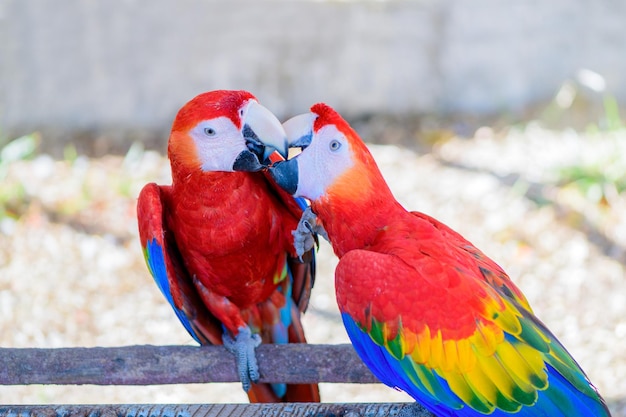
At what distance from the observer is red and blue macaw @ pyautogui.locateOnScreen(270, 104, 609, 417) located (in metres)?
1.37

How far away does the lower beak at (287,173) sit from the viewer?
1.55m

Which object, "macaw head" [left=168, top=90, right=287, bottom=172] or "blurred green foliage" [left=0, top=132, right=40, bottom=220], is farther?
"blurred green foliage" [left=0, top=132, right=40, bottom=220]

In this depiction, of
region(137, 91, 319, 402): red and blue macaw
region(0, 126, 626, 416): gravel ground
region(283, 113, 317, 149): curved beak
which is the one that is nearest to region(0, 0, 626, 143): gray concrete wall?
region(0, 126, 626, 416): gravel ground

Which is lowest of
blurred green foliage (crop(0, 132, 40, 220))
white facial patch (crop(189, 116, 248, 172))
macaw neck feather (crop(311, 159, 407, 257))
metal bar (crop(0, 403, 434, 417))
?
blurred green foliage (crop(0, 132, 40, 220))

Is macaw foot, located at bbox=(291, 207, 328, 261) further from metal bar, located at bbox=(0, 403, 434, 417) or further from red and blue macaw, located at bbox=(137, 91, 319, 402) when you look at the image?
metal bar, located at bbox=(0, 403, 434, 417)

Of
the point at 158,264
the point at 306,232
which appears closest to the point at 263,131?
the point at 306,232

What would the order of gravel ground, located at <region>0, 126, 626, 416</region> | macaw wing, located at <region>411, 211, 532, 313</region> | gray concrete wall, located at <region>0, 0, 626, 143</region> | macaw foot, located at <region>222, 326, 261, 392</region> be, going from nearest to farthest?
1. macaw wing, located at <region>411, 211, 532, 313</region>
2. macaw foot, located at <region>222, 326, 261, 392</region>
3. gravel ground, located at <region>0, 126, 626, 416</region>
4. gray concrete wall, located at <region>0, 0, 626, 143</region>

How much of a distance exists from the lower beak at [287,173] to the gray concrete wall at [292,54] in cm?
266

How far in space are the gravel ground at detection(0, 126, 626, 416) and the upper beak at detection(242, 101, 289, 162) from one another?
4.46 feet

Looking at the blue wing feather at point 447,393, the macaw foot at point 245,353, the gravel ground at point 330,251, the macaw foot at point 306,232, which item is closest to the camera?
the blue wing feather at point 447,393

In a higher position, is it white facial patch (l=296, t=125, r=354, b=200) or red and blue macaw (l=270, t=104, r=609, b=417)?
white facial patch (l=296, t=125, r=354, b=200)

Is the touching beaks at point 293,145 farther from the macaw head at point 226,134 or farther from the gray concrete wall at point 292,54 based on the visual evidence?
the gray concrete wall at point 292,54

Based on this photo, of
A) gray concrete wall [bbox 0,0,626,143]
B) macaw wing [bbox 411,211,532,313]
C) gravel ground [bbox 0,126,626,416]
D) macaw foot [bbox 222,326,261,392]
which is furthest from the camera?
gray concrete wall [bbox 0,0,626,143]

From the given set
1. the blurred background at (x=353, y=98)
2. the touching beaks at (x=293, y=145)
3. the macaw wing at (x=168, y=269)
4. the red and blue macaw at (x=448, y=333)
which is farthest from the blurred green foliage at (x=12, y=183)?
the red and blue macaw at (x=448, y=333)
